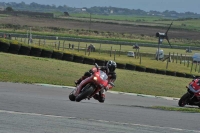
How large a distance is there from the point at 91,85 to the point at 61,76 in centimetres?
994

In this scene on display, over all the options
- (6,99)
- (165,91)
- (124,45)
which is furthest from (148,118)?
(124,45)

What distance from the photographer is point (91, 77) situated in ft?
46.9

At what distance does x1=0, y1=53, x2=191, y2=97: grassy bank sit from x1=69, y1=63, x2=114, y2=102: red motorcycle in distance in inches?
218

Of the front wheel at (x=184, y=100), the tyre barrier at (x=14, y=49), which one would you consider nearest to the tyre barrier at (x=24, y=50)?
the tyre barrier at (x=14, y=49)

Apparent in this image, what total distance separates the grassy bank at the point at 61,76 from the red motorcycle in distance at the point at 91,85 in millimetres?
5539

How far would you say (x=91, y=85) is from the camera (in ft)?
47.0

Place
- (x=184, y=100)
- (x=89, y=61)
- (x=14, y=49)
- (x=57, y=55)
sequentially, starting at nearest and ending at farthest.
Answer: (x=184, y=100)
(x=14, y=49)
(x=57, y=55)
(x=89, y=61)

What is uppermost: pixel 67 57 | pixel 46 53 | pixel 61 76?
pixel 61 76

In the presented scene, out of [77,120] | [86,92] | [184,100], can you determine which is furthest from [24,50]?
[77,120]

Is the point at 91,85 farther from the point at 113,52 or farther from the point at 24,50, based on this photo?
the point at 113,52

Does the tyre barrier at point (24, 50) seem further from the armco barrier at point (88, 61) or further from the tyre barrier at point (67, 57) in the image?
the armco barrier at point (88, 61)

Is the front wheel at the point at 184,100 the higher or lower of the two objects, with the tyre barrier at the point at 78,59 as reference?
higher

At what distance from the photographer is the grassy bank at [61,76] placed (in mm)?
21766

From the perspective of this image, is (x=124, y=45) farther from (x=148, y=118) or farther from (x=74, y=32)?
(x=148, y=118)
